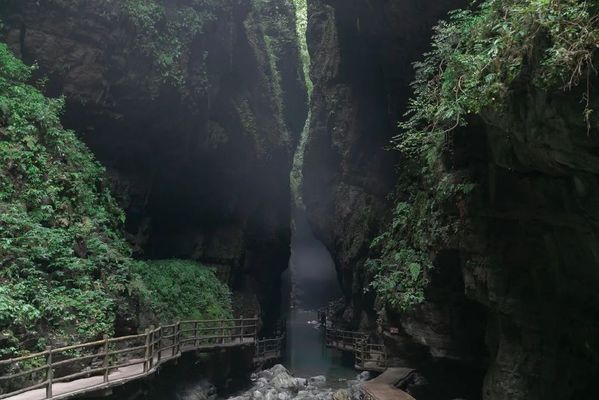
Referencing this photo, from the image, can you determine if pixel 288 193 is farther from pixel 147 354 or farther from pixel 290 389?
pixel 147 354

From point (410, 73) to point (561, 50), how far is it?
15.2 m

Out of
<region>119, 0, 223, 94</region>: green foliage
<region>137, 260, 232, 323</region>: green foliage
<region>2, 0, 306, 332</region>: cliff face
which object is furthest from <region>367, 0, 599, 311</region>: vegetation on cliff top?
<region>2, 0, 306, 332</region>: cliff face

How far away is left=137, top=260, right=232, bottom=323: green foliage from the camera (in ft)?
62.5

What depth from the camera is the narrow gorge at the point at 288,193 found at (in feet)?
27.6

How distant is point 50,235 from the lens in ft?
40.7

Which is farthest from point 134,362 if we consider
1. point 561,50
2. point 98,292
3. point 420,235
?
point 561,50

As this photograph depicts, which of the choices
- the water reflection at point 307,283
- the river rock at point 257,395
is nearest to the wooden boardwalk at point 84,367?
the river rock at point 257,395

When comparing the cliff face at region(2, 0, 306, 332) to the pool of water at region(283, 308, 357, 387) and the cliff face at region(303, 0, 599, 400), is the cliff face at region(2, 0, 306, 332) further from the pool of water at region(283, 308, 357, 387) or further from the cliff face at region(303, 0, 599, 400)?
the cliff face at region(303, 0, 599, 400)

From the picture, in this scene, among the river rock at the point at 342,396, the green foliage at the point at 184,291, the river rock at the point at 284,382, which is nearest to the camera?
the river rock at the point at 342,396

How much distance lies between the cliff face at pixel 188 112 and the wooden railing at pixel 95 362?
6.97 metres

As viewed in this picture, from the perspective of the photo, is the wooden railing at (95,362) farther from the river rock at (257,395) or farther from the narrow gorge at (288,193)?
the river rock at (257,395)

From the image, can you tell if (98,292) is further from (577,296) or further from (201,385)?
(577,296)

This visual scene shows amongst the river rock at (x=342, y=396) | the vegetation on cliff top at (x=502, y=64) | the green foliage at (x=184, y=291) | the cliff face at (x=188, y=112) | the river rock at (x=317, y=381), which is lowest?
the river rock at (x=317, y=381)

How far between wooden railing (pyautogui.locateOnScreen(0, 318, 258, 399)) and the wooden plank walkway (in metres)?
5.50
